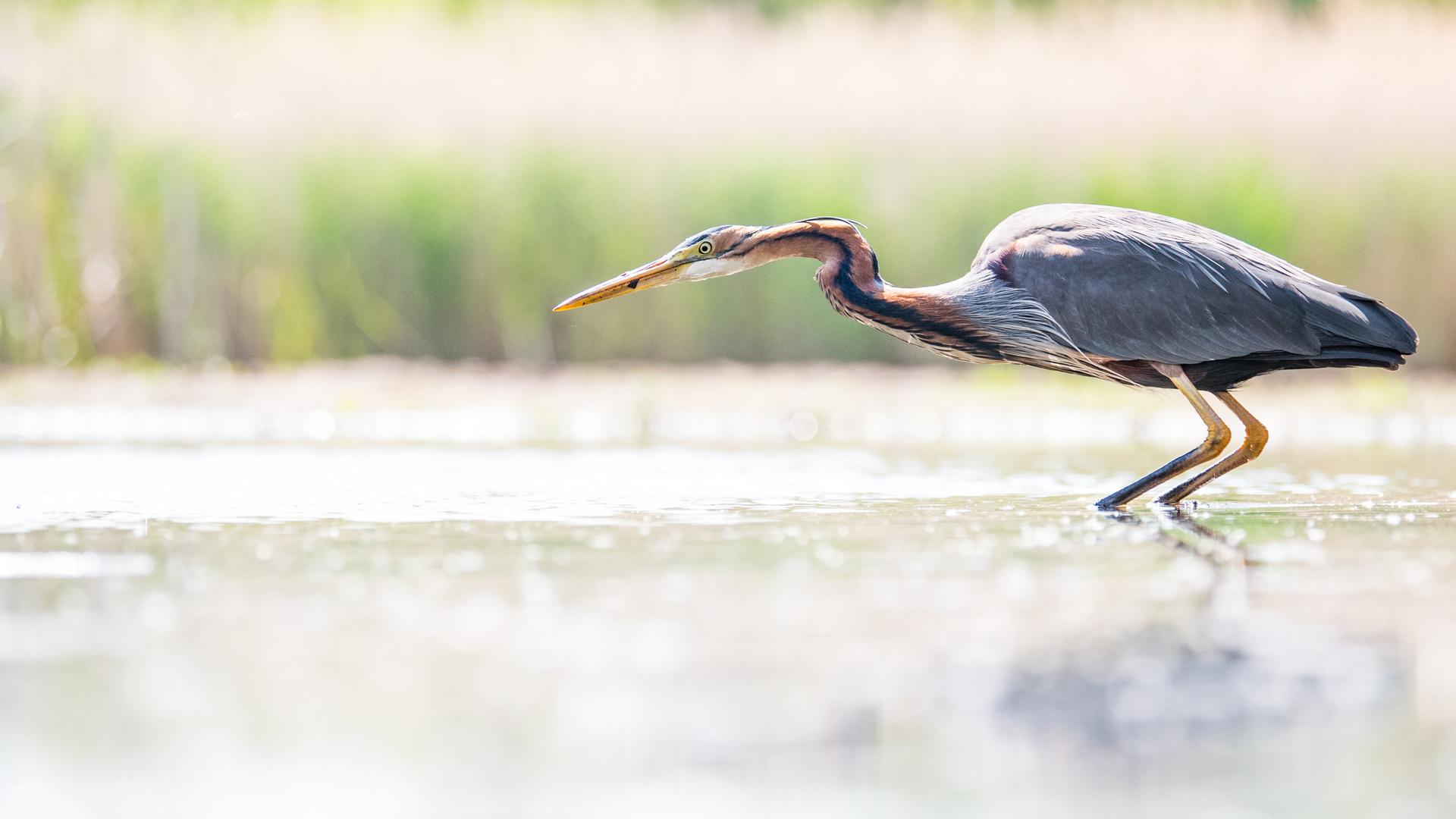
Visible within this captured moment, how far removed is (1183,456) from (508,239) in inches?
249

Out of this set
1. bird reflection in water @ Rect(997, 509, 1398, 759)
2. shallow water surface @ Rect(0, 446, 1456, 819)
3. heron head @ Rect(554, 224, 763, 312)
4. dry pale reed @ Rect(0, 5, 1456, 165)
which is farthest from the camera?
dry pale reed @ Rect(0, 5, 1456, 165)

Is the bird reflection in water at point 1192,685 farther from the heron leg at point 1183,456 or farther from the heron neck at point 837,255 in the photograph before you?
the heron neck at point 837,255

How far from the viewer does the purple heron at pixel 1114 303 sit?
5902mm

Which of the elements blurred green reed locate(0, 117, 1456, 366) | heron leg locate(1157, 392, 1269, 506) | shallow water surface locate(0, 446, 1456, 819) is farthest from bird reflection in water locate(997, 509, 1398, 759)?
blurred green reed locate(0, 117, 1456, 366)

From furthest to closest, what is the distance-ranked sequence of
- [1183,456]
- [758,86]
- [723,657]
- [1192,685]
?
1. [758,86]
2. [1183,456]
3. [723,657]
4. [1192,685]

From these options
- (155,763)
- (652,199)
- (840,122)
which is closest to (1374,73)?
(840,122)

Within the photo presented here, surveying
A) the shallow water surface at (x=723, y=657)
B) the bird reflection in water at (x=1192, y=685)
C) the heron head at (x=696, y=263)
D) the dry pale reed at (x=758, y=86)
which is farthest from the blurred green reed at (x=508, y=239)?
the bird reflection in water at (x=1192, y=685)

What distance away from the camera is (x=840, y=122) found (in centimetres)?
1241

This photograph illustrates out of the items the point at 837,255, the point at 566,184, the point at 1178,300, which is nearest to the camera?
the point at 1178,300

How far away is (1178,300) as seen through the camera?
19.4 ft

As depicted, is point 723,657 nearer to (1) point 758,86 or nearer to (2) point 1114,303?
(2) point 1114,303

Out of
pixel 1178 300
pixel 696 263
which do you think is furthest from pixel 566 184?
pixel 1178 300

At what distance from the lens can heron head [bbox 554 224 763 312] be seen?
6.17m

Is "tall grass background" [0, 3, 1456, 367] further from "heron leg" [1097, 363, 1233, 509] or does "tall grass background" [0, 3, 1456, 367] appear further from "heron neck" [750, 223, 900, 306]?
"heron leg" [1097, 363, 1233, 509]
